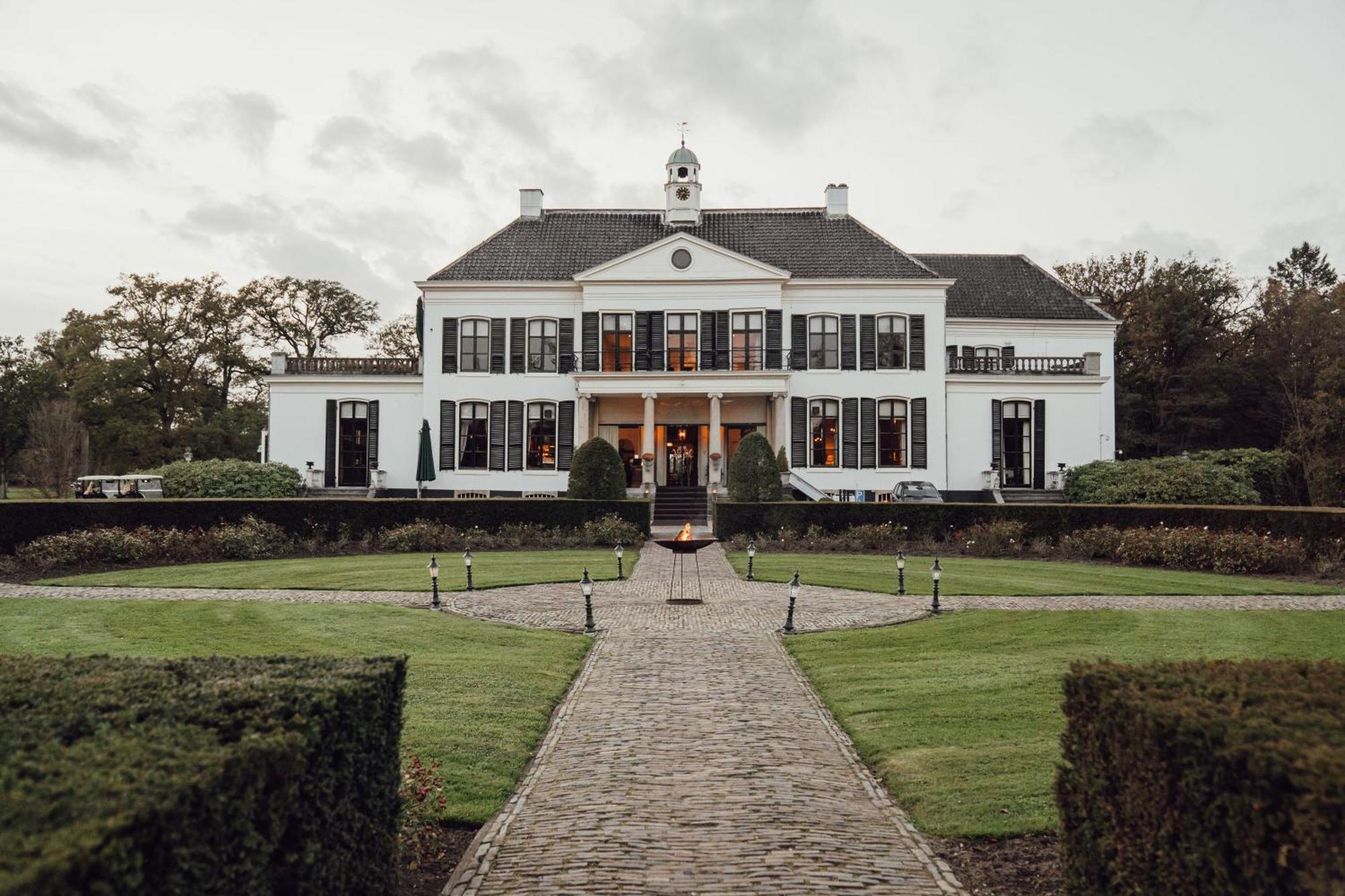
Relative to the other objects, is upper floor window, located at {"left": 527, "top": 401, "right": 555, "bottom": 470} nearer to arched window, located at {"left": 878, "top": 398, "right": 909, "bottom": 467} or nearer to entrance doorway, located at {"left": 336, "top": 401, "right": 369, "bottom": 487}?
entrance doorway, located at {"left": 336, "top": 401, "right": 369, "bottom": 487}

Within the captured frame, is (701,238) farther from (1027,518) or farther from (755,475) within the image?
(1027,518)

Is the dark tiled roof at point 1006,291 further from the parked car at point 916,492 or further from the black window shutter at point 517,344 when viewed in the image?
the black window shutter at point 517,344

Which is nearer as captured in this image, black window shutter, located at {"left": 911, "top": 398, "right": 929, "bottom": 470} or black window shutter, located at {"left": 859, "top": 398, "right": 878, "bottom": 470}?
black window shutter, located at {"left": 911, "top": 398, "right": 929, "bottom": 470}

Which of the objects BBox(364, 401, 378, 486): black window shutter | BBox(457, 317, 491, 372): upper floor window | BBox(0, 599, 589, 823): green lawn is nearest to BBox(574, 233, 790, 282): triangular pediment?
BBox(457, 317, 491, 372): upper floor window

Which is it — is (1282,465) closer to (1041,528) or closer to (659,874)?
(1041,528)

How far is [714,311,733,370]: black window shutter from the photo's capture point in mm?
36406

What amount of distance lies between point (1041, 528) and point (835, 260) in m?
17.2

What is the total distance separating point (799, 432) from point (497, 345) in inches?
507

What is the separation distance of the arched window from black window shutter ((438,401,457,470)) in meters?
17.2

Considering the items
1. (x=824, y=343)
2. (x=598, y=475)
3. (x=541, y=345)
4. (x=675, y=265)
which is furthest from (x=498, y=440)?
(x=824, y=343)

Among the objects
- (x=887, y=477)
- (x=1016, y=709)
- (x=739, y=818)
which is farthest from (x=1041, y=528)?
(x=739, y=818)

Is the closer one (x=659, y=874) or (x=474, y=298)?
(x=659, y=874)

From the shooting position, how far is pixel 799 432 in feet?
119

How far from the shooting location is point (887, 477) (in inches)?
1414
